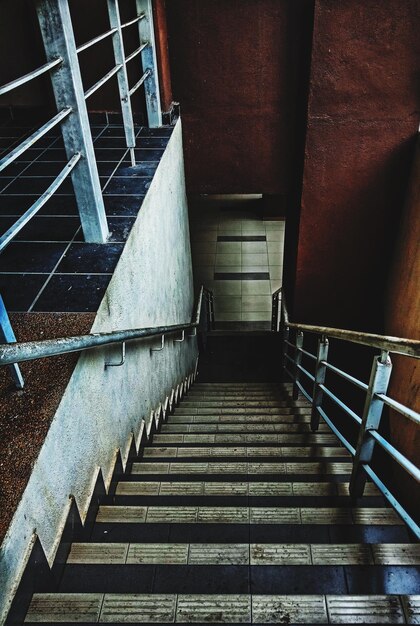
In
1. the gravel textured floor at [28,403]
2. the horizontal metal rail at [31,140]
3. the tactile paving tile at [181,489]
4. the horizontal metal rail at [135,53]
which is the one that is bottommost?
the tactile paving tile at [181,489]

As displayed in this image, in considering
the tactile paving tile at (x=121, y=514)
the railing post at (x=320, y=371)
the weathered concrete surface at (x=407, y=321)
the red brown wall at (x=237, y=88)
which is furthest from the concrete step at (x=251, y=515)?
the red brown wall at (x=237, y=88)

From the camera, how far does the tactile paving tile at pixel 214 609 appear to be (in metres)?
1.29

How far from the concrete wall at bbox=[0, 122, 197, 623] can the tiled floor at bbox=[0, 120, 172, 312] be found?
9 centimetres

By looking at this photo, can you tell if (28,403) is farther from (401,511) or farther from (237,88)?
(237,88)

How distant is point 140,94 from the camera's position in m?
4.45

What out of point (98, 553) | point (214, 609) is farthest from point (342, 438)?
point (98, 553)

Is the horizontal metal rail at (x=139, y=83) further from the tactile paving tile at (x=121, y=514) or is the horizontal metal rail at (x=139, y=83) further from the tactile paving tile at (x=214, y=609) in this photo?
the tactile paving tile at (x=214, y=609)

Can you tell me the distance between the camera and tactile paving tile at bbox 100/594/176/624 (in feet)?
4.27

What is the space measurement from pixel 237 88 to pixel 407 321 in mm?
3133

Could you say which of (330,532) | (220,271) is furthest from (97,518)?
(220,271)

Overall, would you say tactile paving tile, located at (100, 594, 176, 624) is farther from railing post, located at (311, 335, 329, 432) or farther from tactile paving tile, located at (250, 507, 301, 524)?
railing post, located at (311, 335, 329, 432)

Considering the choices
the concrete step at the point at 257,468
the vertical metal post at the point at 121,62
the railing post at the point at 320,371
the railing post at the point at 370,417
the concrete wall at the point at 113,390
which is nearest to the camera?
the concrete wall at the point at 113,390

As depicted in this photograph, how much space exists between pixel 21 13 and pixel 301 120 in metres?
2.98

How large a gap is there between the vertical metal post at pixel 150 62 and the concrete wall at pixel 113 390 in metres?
0.29
